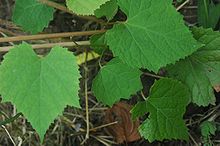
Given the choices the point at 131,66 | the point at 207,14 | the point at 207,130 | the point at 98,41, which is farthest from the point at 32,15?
the point at 207,130

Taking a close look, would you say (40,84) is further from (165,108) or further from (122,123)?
(122,123)

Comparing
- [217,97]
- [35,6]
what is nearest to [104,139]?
[217,97]

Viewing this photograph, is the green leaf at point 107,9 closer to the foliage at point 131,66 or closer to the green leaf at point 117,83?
the foliage at point 131,66

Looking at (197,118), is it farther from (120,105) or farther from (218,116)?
(120,105)

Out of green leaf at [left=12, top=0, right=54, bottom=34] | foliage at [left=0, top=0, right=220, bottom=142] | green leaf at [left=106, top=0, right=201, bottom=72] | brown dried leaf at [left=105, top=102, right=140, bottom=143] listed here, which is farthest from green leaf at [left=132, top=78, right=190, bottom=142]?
green leaf at [left=12, top=0, right=54, bottom=34]

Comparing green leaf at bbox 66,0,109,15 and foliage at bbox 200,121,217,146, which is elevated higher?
green leaf at bbox 66,0,109,15

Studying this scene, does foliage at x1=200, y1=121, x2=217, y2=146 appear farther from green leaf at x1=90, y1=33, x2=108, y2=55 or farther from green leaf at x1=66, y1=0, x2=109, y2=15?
green leaf at x1=66, y1=0, x2=109, y2=15
